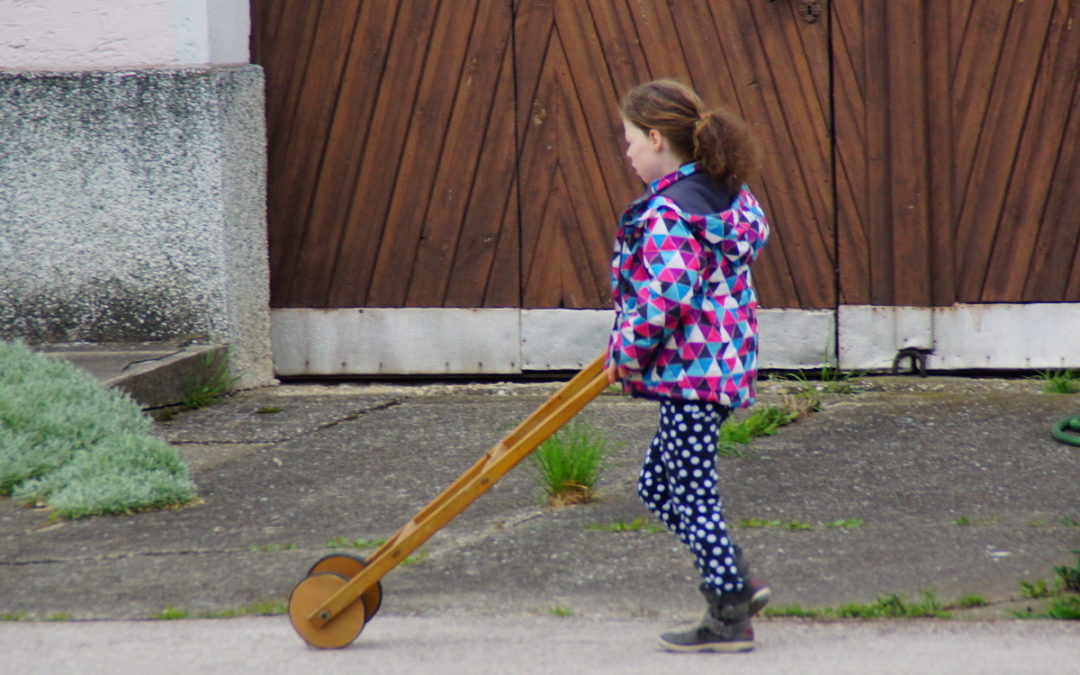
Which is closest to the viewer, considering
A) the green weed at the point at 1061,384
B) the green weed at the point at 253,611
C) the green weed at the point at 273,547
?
the green weed at the point at 253,611

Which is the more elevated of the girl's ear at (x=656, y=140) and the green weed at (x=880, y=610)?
the girl's ear at (x=656, y=140)

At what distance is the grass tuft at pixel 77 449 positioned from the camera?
4297 millimetres

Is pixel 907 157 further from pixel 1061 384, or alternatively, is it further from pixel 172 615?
pixel 172 615

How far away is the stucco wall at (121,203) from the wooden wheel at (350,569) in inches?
116

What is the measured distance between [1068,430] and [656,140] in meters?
2.50

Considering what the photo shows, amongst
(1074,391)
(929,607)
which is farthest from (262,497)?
(1074,391)

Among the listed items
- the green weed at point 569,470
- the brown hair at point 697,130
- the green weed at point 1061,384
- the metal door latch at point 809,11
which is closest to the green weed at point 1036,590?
the brown hair at point 697,130

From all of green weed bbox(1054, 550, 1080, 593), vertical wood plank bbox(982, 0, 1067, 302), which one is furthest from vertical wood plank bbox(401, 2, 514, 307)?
green weed bbox(1054, 550, 1080, 593)

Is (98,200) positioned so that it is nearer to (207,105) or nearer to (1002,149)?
(207,105)

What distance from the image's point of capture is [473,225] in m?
6.14

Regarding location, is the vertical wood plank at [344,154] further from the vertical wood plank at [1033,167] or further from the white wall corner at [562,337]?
the vertical wood plank at [1033,167]

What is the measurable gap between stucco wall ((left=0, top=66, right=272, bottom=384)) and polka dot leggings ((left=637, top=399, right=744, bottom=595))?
3.31 metres

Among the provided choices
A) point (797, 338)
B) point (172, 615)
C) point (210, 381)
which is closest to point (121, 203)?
point (210, 381)

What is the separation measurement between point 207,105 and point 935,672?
420 centimetres
